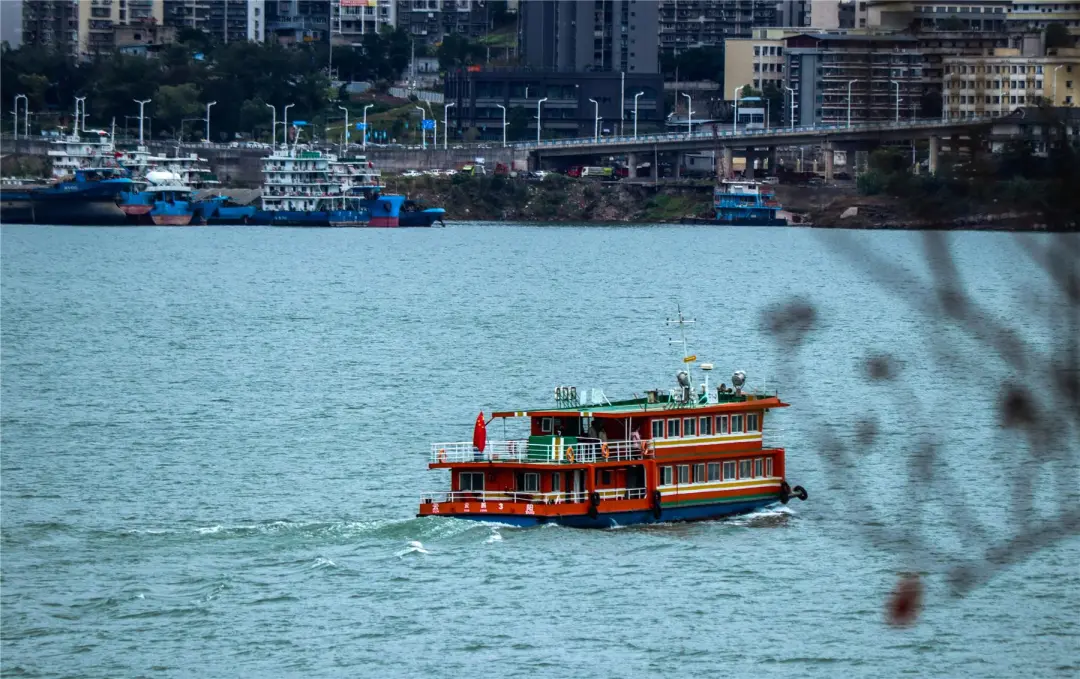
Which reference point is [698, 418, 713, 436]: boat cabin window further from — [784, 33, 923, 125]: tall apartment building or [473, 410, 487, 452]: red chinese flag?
[784, 33, 923, 125]: tall apartment building

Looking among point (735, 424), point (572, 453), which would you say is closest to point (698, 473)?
point (735, 424)

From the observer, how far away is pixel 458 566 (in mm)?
35375

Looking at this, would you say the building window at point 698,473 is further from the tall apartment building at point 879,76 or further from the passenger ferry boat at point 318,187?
the passenger ferry boat at point 318,187

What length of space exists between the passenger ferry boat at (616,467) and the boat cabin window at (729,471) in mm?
21

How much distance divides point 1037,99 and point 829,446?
1.31 meters

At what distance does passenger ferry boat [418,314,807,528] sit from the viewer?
127 feet

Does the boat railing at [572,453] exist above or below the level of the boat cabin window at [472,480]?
above

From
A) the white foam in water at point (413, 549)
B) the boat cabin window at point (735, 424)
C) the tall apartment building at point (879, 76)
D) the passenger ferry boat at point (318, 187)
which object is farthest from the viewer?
the passenger ferry boat at point (318, 187)

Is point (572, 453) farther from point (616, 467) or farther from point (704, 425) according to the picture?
point (704, 425)

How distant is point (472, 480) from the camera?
38875mm

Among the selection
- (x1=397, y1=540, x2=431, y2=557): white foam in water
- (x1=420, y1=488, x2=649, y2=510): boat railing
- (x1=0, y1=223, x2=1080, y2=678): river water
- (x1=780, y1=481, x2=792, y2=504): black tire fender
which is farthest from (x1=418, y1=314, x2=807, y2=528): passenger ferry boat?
(x1=397, y1=540, x2=431, y2=557): white foam in water

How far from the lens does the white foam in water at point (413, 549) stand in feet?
120

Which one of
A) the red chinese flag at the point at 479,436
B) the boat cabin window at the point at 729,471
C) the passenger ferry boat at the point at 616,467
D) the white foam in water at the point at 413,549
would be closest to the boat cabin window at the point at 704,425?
the passenger ferry boat at the point at 616,467

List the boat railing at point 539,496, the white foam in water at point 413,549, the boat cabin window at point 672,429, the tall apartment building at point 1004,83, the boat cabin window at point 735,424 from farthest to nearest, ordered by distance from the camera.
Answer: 1. the boat cabin window at point 735,424
2. the boat cabin window at point 672,429
3. the boat railing at point 539,496
4. the white foam in water at point 413,549
5. the tall apartment building at point 1004,83
